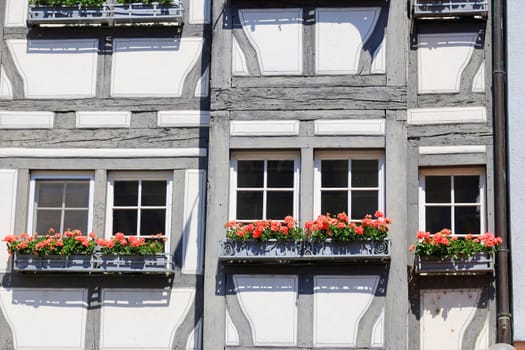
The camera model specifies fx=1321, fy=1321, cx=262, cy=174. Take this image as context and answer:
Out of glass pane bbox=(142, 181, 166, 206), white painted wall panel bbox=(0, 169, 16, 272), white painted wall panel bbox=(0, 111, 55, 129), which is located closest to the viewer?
white painted wall panel bbox=(0, 169, 16, 272)

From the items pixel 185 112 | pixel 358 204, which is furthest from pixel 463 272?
pixel 185 112

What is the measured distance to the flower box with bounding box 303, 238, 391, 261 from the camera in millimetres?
14945

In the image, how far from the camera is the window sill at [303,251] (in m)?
15.0

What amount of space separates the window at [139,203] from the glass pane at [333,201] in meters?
1.89

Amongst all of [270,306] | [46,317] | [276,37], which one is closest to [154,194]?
[46,317]

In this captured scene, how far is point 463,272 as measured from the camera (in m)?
15.2

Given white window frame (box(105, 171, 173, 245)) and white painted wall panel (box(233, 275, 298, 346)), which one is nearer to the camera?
white painted wall panel (box(233, 275, 298, 346))

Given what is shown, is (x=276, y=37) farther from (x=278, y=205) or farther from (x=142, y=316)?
(x=142, y=316)

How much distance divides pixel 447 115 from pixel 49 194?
495 centimetres

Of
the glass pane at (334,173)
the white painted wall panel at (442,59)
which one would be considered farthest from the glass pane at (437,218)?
the white painted wall panel at (442,59)

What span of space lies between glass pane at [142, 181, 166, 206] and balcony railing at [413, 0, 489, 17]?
147 inches

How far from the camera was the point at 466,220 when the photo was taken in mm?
15703

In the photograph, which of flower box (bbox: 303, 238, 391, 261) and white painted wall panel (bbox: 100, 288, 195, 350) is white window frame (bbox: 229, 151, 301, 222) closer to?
flower box (bbox: 303, 238, 391, 261)

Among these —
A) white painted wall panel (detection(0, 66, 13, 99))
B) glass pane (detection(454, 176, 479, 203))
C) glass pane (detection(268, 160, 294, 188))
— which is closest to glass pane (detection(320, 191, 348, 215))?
glass pane (detection(268, 160, 294, 188))
